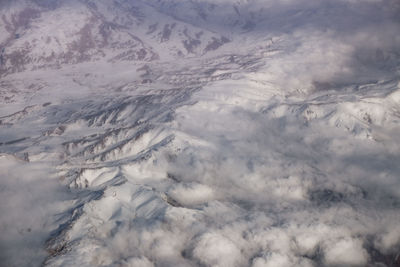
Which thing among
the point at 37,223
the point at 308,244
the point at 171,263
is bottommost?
the point at 308,244

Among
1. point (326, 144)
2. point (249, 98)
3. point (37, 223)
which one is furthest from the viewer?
point (249, 98)

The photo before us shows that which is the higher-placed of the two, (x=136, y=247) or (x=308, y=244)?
(x=136, y=247)

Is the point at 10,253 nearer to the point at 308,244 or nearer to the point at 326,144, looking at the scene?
the point at 308,244

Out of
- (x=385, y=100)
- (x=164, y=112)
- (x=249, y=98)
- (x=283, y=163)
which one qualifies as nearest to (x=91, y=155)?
(x=164, y=112)

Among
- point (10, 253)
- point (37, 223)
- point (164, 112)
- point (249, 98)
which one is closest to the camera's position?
point (10, 253)

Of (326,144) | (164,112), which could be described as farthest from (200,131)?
(326,144)

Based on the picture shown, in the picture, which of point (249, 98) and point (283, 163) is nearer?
point (283, 163)

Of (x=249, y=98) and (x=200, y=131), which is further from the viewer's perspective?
(x=249, y=98)

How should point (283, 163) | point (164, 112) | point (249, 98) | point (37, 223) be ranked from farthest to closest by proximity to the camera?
1. point (249, 98)
2. point (164, 112)
3. point (283, 163)
4. point (37, 223)

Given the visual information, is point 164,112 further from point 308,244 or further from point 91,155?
point 308,244
